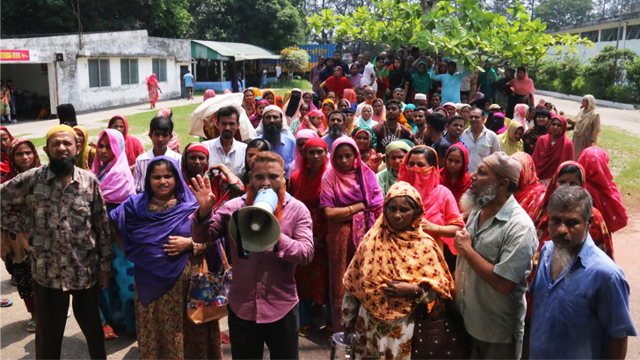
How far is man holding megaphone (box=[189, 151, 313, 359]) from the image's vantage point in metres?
2.87

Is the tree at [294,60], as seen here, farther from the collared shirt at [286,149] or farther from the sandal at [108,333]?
the sandal at [108,333]

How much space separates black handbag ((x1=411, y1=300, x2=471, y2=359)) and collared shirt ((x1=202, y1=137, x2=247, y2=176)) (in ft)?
8.77

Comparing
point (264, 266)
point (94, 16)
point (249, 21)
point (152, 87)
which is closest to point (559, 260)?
point (264, 266)

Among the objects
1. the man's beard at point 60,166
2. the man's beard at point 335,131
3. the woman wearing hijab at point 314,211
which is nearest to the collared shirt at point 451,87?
the man's beard at point 335,131

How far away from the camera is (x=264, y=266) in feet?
9.77

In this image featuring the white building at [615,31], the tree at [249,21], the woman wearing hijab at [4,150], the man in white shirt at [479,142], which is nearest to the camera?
the woman wearing hijab at [4,150]

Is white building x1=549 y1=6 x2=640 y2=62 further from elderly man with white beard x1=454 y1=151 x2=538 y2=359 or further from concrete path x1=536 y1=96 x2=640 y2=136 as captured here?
elderly man with white beard x1=454 y1=151 x2=538 y2=359

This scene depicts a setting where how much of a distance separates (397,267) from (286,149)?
3251 mm

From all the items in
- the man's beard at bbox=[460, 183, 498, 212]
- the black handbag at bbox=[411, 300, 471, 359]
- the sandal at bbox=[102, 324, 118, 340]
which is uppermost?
the man's beard at bbox=[460, 183, 498, 212]

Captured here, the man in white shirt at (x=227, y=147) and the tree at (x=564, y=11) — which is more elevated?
the tree at (x=564, y=11)

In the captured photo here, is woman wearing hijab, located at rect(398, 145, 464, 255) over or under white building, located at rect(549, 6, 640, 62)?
under

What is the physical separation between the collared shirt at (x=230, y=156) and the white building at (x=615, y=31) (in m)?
32.8

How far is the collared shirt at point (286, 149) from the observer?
5859mm

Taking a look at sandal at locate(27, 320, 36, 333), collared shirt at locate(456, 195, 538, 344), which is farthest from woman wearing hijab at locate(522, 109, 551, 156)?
sandal at locate(27, 320, 36, 333)
